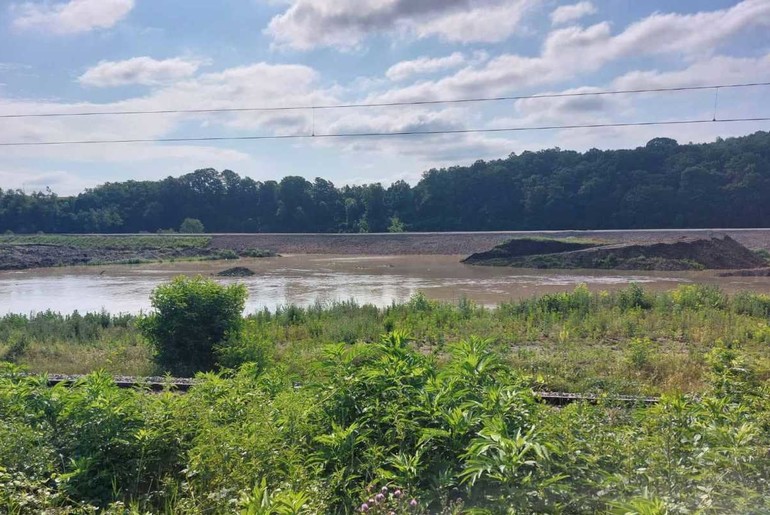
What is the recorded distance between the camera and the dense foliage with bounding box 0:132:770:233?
233 ft

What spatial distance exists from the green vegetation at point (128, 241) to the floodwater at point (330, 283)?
506 inches

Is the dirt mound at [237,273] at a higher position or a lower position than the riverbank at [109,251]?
lower

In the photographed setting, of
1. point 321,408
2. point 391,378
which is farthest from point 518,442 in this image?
point 321,408

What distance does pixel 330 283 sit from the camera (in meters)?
32.5

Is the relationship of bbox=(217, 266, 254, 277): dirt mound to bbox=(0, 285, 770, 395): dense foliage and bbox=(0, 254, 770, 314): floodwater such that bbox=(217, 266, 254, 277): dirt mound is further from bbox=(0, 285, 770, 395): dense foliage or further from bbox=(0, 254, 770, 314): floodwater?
bbox=(0, 285, 770, 395): dense foliage

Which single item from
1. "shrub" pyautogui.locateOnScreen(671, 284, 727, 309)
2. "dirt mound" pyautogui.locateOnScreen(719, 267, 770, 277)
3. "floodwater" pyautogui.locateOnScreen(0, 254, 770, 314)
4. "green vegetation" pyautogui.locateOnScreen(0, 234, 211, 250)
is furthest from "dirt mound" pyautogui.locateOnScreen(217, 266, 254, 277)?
"dirt mound" pyautogui.locateOnScreen(719, 267, 770, 277)

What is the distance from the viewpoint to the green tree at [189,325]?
416 inches

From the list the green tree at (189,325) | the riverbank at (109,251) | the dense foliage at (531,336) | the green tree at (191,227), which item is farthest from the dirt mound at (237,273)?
the green tree at (191,227)

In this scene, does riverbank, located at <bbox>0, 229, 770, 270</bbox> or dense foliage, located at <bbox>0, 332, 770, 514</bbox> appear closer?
dense foliage, located at <bbox>0, 332, 770, 514</bbox>

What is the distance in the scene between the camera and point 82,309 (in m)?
23.6

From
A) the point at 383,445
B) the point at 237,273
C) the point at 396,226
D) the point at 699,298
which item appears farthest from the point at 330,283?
the point at 396,226

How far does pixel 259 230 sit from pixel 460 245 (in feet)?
138

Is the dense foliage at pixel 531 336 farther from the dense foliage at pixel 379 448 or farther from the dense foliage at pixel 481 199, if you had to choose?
the dense foliage at pixel 481 199

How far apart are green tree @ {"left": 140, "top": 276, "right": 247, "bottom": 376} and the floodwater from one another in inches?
322
